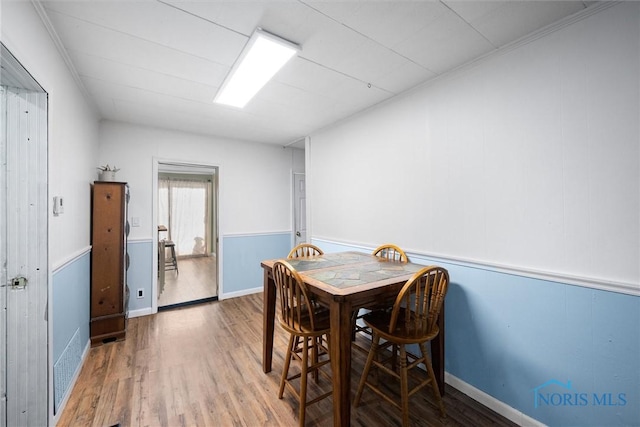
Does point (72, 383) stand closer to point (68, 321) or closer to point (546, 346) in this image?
point (68, 321)

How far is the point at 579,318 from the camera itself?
145 centimetres

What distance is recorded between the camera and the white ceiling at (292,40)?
4.67 ft

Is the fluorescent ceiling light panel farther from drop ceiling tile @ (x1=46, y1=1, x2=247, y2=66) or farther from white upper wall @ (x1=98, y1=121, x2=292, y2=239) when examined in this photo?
white upper wall @ (x1=98, y1=121, x2=292, y2=239)

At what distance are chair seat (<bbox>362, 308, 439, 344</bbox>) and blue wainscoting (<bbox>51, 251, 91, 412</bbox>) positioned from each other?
81.4 inches

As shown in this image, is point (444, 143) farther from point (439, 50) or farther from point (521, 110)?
point (439, 50)

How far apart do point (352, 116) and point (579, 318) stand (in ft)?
8.58

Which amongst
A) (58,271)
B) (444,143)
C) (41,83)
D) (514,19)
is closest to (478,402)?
(444,143)

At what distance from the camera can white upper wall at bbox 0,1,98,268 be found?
125cm

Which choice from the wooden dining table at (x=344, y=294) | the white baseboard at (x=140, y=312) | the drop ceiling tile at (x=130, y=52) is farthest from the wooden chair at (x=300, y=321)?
the white baseboard at (x=140, y=312)

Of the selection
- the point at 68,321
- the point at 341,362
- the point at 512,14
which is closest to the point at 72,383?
the point at 68,321

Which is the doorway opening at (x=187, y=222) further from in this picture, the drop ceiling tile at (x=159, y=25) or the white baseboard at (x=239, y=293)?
the drop ceiling tile at (x=159, y=25)

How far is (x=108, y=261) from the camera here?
263 centimetres

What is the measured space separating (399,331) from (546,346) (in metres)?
0.88

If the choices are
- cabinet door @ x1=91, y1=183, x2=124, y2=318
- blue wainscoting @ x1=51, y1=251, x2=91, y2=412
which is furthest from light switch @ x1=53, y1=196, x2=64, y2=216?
cabinet door @ x1=91, y1=183, x2=124, y2=318
